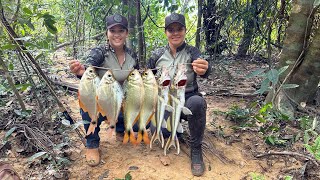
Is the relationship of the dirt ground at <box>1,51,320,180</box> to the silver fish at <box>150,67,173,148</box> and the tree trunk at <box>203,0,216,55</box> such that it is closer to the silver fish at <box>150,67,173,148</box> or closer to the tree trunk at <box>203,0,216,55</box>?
the silver fish at <box>150,67,173,148</box>

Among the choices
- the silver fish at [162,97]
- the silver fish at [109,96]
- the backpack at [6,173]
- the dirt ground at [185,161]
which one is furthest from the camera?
the dirt ground at [185,161]

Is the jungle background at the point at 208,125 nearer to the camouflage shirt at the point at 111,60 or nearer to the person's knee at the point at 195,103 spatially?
the camouflage shirt at the point at 111,60

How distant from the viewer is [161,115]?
9.23 feet

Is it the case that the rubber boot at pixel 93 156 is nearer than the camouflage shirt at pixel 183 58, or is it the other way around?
the rubber boot at pixel 93 156

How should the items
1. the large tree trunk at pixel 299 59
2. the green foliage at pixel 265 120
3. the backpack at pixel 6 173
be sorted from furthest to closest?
1. the large tree trunk at pixel 299 59
2. the green foliage at pixel 265 120
3. the backpack at pixel 6 173

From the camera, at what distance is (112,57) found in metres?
3.35

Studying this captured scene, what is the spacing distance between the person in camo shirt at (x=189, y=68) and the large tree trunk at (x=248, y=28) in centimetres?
343

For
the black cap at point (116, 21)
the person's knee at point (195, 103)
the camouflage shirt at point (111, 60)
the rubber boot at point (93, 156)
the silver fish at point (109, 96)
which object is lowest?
the rubber boot at point (93, 156)

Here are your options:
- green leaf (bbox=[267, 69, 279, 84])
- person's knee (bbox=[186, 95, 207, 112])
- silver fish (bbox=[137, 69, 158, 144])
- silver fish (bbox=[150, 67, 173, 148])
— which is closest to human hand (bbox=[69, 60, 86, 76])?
silver fish (bbox=[137, 69, 158, 144])

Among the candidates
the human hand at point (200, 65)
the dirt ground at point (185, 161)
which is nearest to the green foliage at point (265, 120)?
the dirt ground at point (185, 161)

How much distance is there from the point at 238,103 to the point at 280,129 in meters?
1.19

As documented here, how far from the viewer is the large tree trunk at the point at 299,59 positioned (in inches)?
149

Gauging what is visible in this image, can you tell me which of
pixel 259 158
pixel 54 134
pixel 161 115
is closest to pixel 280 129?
pixel 259 158

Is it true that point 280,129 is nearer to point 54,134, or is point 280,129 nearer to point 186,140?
point 186,140
